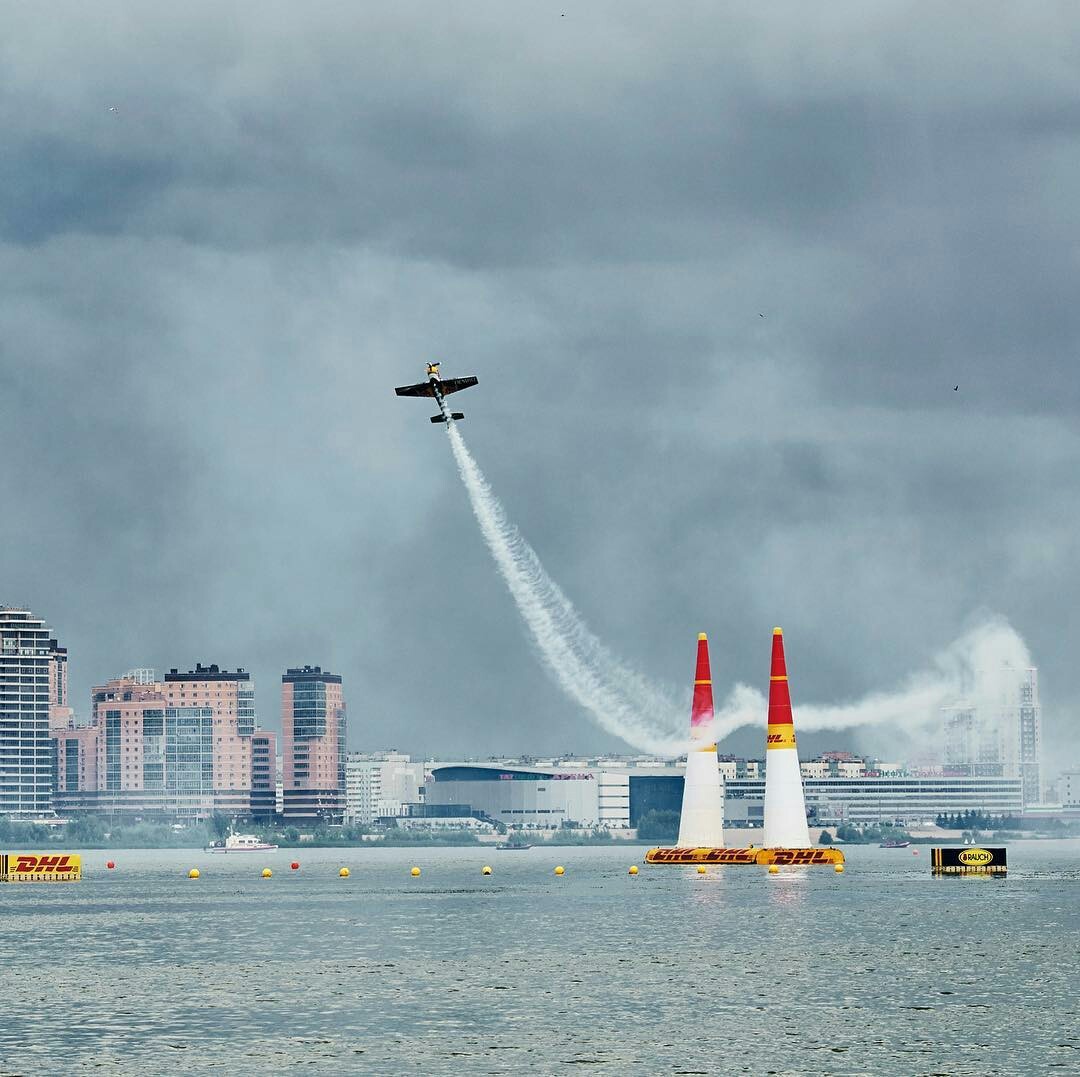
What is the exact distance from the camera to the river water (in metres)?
61.2

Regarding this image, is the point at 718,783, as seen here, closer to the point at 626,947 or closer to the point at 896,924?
the point at 896,924

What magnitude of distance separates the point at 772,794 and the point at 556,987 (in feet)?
191

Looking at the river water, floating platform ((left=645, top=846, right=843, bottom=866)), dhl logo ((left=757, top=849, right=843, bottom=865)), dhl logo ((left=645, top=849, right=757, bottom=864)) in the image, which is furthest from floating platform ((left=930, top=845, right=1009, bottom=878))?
the river water

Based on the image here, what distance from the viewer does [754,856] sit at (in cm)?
15575

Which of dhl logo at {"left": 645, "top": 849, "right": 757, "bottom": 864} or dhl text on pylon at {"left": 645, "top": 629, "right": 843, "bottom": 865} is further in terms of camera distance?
dhl logo at {"left": 645, "top": 849, "right": 757, "bottom": 864}

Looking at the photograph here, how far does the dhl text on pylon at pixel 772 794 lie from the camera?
435ft

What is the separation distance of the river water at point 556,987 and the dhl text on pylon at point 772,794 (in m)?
3.70

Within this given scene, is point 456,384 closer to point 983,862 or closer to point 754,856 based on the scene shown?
point 754,856

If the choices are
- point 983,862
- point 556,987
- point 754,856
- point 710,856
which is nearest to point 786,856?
point 710,856

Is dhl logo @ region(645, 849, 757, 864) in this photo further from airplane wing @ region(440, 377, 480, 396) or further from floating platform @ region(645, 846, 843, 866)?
→ airplane wing @ region(440, 377, 480, 396)

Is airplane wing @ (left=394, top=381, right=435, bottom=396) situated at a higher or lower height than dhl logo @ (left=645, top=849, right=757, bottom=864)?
higher

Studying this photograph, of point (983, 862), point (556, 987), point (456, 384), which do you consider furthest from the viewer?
point (983, 862)

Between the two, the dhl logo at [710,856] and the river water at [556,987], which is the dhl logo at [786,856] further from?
the dhl logo at [710,856]

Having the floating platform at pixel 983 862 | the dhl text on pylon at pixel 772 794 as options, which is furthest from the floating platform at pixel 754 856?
the floating platform at pixel 983 862
